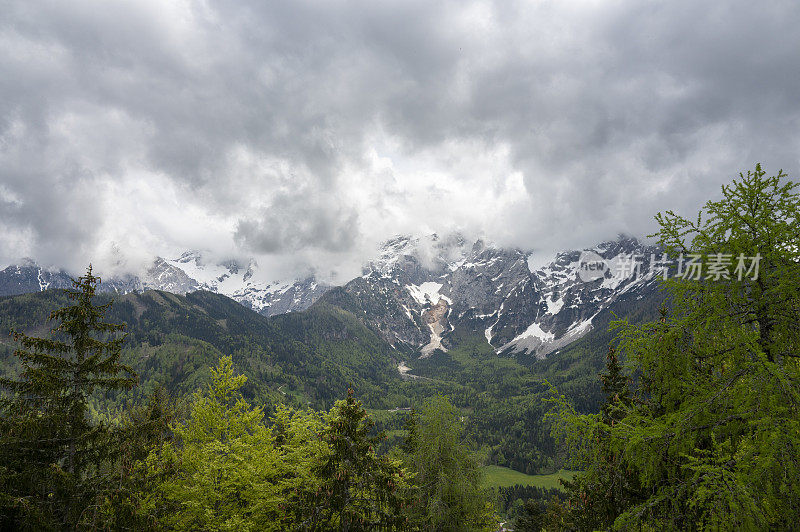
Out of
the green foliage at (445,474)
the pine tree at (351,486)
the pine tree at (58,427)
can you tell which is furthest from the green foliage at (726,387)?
the green foliage at (445,474)

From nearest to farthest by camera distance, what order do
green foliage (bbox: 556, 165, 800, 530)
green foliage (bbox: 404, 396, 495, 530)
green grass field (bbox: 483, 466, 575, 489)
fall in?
green foliage (bbox: 556, 165, 800, 530), green foliage (bbox: 404, 396, 495, 530), green grass field (bbox: 483, 466, 575, 489)

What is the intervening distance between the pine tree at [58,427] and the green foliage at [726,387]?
58.4 feet

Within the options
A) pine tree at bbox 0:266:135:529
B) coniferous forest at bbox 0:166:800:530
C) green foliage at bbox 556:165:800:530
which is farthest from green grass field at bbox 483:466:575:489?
green foliage at bbox 556:165:800:530

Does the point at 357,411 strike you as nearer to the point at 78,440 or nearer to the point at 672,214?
the point at 78,440

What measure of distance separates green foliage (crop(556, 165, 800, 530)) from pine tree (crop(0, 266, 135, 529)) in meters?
17.8

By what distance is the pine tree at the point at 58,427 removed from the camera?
1362 cm

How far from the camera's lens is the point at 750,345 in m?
6.96

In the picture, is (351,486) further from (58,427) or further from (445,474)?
(445,474)

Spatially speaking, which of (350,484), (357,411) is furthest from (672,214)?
(350,484)

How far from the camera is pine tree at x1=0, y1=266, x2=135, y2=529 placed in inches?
536

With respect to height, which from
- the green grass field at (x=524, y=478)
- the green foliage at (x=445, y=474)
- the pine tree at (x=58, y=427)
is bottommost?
the green grass field at (x=524, y=478)

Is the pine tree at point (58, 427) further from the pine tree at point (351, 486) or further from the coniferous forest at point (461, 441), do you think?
the pine tree at point (351, 486)

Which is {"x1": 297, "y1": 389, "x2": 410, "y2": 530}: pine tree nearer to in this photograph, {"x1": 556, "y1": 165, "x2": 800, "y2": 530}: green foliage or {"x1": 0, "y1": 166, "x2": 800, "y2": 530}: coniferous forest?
{"x1": 0, "y1": 166, "x2": 800, "y2": 530}: coniferous forest

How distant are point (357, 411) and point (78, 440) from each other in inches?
449
